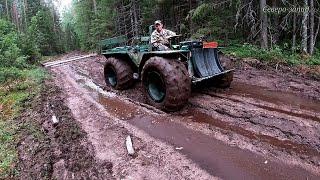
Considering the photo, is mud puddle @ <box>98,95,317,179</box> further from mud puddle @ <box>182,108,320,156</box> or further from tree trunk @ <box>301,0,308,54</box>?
tree trunk @ <box>301,0,308,54</box>

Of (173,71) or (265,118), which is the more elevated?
(173,71)

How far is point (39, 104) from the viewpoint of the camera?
8953mm

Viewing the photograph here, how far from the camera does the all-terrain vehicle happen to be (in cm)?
674

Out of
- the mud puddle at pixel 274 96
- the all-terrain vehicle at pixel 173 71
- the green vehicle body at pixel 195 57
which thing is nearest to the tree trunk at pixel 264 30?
the mud puddle at pixel 274 96

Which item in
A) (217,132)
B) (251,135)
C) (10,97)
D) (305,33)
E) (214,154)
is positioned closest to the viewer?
(214,154)

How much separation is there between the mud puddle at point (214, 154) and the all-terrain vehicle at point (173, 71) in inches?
23.1

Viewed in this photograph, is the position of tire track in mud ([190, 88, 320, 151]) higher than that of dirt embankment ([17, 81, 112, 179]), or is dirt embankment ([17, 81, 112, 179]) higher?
tire track in mud ([190, 88, 320, 151])

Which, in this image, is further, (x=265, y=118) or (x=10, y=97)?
(x=10, y=97)

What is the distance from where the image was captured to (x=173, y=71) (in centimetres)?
672

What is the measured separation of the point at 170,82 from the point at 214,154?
218 cm

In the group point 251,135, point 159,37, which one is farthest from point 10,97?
point 251,135

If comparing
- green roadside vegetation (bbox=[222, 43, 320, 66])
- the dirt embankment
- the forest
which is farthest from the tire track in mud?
green roadside vegetation (bbox=[222, 43, 320, 66])

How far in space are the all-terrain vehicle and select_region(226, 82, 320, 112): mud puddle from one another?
1.54 feet

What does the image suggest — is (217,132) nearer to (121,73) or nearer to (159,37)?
(159,37)
